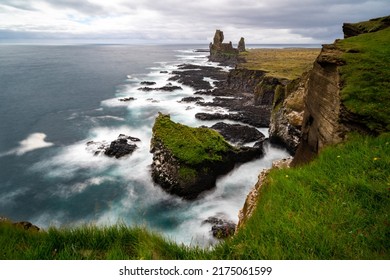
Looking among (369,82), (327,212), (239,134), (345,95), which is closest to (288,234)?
(327,212)

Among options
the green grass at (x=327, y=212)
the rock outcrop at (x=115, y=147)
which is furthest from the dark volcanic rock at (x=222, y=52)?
the green grass at (x=327, y=212)

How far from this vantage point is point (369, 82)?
970 cm

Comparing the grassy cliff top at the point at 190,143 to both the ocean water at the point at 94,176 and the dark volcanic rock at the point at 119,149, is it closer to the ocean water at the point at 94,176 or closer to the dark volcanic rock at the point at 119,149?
the ocean water at the point at 94,176

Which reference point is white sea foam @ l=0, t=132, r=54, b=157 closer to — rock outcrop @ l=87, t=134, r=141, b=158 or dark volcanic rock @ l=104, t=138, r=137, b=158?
rock outcrop @ l=87, t=134, r=141, b=158

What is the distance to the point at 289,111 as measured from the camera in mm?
27250

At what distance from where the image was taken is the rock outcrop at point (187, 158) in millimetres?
21766

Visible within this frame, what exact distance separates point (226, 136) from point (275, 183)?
27490 mm

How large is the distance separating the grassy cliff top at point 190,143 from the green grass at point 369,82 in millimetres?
13478

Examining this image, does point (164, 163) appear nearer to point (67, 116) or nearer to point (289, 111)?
point (289, 111)

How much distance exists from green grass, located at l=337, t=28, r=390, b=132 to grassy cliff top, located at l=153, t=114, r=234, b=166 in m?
13.5

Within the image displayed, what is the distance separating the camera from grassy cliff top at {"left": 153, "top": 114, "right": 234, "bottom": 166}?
73.0ft

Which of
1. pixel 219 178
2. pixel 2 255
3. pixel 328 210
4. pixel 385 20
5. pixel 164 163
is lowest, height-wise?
pixel 219 178

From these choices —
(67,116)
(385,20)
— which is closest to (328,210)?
(385,20)

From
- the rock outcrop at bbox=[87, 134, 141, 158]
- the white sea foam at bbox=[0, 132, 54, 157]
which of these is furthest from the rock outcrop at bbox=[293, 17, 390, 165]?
the white sea foam at bbox=[0, 132, 54, 157]
